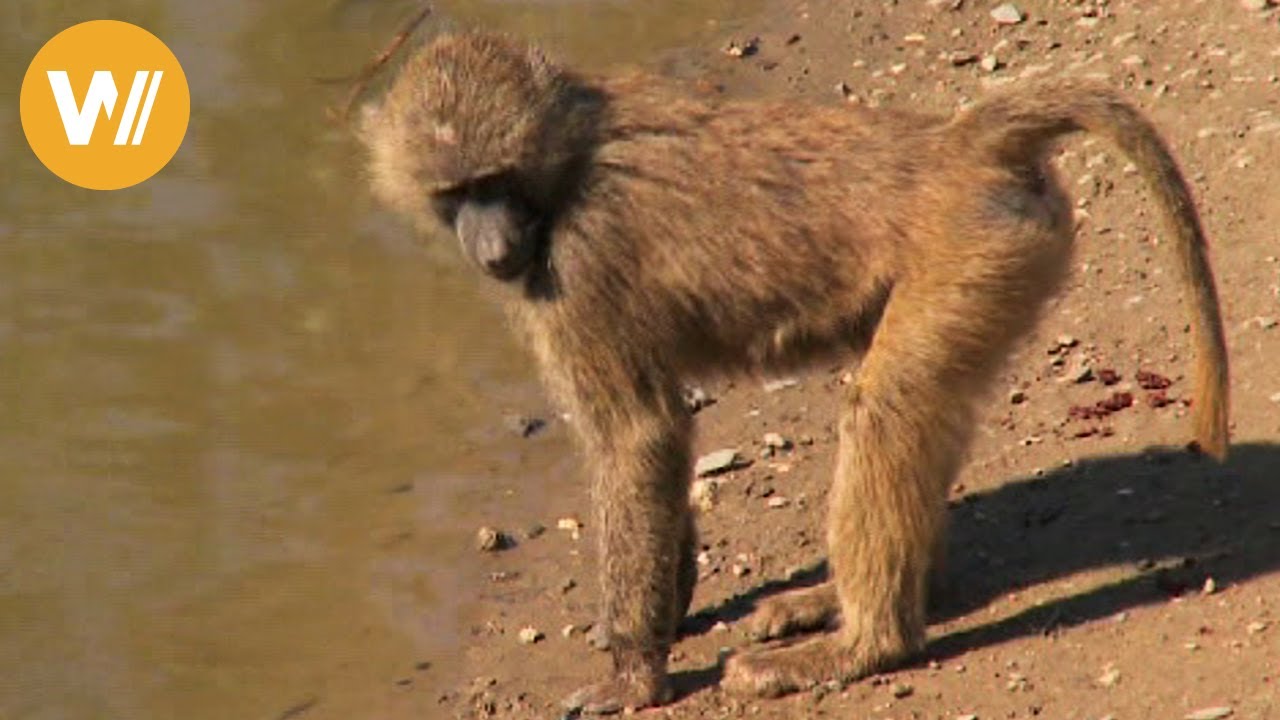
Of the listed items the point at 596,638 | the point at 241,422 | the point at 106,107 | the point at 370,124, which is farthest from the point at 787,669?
the point at 106,107

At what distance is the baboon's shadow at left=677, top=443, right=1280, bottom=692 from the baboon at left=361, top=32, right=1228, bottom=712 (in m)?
0.51

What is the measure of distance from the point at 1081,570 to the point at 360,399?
10.6ft

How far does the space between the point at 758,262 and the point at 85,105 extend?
4.58m

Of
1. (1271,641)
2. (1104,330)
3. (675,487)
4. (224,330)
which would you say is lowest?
(1271,641)

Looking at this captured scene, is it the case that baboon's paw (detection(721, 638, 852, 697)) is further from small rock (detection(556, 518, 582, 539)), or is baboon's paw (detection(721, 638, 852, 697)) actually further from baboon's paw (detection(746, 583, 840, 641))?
small rock (detection(556, 518, 582, 539))

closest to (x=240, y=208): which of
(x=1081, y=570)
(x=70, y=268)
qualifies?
(x=70, y=268)

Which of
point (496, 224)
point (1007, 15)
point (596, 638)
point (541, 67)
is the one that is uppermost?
point (1007, 15)

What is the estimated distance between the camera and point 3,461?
30.2 ft

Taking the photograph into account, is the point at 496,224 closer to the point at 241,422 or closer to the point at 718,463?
the point at 718,463

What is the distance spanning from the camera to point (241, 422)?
30.9 ft

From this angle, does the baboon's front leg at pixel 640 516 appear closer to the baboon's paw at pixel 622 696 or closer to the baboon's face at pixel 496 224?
the baboon's paw at pixel 622 696

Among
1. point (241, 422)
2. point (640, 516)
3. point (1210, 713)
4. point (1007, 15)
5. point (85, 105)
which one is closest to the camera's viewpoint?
point (1210, 713)

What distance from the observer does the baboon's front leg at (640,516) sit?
7.13m

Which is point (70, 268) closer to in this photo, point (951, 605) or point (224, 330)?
point (224, 330)
